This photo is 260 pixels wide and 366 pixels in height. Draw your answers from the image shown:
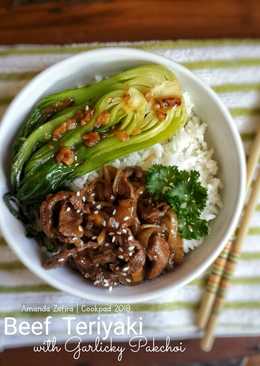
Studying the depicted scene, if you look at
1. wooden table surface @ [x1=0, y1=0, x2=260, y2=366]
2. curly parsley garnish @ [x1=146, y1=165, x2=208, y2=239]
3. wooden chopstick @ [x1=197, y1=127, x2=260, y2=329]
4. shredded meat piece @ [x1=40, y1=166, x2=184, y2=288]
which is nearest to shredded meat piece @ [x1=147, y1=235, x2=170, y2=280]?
shredded meat piece @ [x1=40, y1=166, x2=184, y2=288]

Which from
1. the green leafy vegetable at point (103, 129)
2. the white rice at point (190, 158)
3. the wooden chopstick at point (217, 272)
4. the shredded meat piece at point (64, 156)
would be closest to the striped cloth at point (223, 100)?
the wooden chopstick at point (217, 272)

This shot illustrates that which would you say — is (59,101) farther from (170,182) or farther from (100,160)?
(170,182)

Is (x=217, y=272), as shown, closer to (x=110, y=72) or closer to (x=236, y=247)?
(x=236, y=247)

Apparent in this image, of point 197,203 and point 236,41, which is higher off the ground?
point 236,41

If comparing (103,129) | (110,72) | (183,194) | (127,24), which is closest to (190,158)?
(183,194)

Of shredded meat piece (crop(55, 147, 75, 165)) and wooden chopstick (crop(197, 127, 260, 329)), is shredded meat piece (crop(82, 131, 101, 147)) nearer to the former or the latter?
shredded meat piece (crop(55, 147, 75, 165))

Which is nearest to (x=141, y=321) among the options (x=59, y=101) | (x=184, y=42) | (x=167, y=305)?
(x=167, y=305)

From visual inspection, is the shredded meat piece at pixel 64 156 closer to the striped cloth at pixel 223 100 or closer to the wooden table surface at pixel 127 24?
the striped cloth at pixel 223 100
